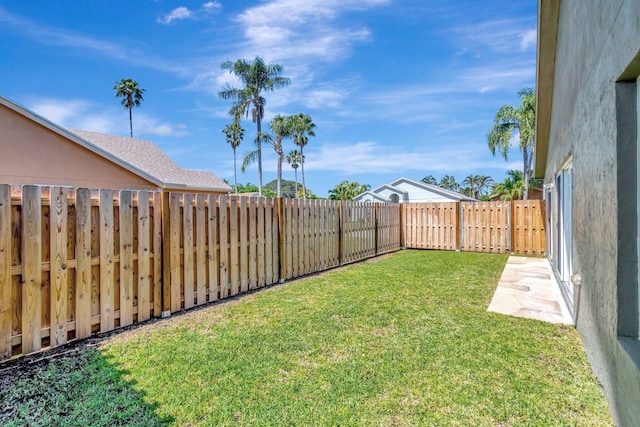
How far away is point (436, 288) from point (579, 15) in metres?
4.48

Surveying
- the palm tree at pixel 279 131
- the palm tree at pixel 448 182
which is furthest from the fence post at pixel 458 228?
the palm tree at pixel 448 182

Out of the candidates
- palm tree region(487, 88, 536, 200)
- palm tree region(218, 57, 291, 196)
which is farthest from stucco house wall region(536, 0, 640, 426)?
palm tree region(218, 57, 291, 196)

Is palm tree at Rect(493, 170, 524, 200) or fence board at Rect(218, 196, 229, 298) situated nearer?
fence board at Rect(218, 196, 229, 298)

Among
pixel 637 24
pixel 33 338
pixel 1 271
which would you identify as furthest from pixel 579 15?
pixel 33 338

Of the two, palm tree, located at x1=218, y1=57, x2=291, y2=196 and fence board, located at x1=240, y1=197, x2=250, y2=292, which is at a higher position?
palm tree, located at x1=218, y1=57, x2=291, y2=196

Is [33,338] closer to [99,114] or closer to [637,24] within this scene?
[637,24]

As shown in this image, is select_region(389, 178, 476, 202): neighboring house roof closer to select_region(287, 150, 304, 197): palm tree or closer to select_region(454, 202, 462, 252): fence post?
select_region(287, 150, 304, 197): palm tree

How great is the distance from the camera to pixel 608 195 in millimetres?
2139

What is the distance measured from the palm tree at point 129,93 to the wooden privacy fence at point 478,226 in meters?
28.8

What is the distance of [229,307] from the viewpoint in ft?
16.1

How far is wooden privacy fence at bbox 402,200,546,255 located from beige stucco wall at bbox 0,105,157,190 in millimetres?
10772

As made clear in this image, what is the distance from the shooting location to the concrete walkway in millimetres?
4324

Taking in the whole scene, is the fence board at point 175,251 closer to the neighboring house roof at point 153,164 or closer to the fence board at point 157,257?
the fence board at point 157,257

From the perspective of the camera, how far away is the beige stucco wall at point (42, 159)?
23.6 ft
